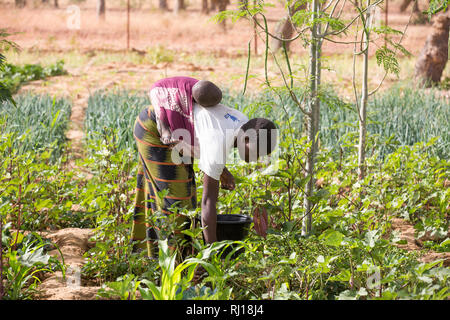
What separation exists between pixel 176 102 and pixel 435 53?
26.9 ft

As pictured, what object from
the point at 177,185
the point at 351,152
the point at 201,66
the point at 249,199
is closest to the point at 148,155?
the point at 177,185

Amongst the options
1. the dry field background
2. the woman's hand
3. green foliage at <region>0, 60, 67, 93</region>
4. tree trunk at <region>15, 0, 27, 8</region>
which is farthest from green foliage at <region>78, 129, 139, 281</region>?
tree trunk at <region>15, 0, 27, 8</region>

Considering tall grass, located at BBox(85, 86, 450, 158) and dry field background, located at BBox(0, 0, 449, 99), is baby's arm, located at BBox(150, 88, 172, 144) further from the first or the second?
dry field background, located at BBox(0, 0, 449, 99)

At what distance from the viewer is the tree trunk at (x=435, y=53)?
948 centimetres

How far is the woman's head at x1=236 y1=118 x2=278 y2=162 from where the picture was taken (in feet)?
7.80

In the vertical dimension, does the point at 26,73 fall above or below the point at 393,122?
above

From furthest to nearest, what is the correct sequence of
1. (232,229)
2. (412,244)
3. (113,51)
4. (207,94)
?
(113,51)
(412,244)
(232,229)
(207,94)

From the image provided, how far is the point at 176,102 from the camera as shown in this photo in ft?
8.84

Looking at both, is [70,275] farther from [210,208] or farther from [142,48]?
[142,48]

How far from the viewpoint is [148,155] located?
286 cm

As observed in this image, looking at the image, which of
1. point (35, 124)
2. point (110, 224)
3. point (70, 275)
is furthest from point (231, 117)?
point (35, 124)

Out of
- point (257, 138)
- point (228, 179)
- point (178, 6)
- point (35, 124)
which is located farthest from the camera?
point (178, 6)

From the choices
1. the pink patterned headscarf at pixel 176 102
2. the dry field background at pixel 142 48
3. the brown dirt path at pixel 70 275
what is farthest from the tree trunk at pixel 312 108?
the dry field background at pixel 142 48
